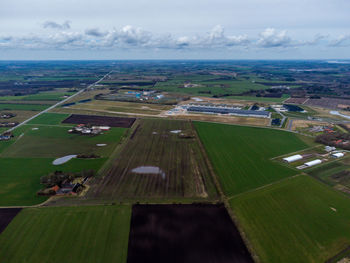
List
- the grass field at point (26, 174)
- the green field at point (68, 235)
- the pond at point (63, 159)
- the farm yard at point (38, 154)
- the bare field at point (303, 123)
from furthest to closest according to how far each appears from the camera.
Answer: the bare field at point (303, 123) → the pond at point (63, 159) → the farm yard at point (38, 154) → the grass field at point (26, 174) → the green field at point (68, 235)

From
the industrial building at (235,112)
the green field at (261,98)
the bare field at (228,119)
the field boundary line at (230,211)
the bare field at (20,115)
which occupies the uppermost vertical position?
the bare field at (20,115)

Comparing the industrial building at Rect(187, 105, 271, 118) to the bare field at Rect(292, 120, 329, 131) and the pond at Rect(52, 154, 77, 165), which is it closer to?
the bare field at Rect(292, 120, 329, 131)

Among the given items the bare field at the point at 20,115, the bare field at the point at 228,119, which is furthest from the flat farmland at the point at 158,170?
the bare field at the point at 20,115

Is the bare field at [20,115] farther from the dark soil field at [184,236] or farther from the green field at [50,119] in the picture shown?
the dark soil field at [184,236]

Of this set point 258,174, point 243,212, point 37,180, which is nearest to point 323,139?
point 258,174

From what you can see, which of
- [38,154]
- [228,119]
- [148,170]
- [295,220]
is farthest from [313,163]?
[38,154]
